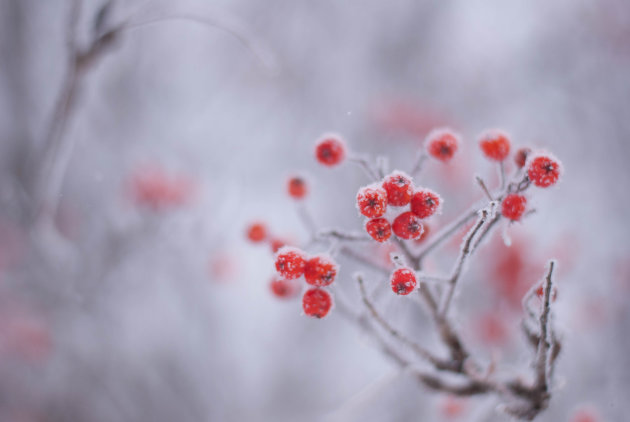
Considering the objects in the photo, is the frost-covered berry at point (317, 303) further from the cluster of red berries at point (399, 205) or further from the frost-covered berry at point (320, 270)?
the cluster of red berries at point (399, 205)

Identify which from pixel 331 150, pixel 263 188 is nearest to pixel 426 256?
pixel 331 150

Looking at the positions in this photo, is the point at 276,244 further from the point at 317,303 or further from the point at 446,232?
the point at 446,232

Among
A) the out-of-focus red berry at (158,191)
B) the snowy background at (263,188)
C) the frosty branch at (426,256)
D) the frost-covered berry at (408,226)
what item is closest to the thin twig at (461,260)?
the frosty branch at (426,256)

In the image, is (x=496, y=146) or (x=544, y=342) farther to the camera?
(x=496, y=146)

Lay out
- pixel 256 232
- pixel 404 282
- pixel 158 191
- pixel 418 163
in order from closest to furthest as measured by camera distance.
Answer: pixel 404 282, pixel 418 163, pixel 256 232, pixel 158 191

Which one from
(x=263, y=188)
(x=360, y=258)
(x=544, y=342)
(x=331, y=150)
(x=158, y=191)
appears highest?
(x=263, y=188)

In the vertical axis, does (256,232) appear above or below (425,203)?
above

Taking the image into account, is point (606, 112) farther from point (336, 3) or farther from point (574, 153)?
point (336, 3)
